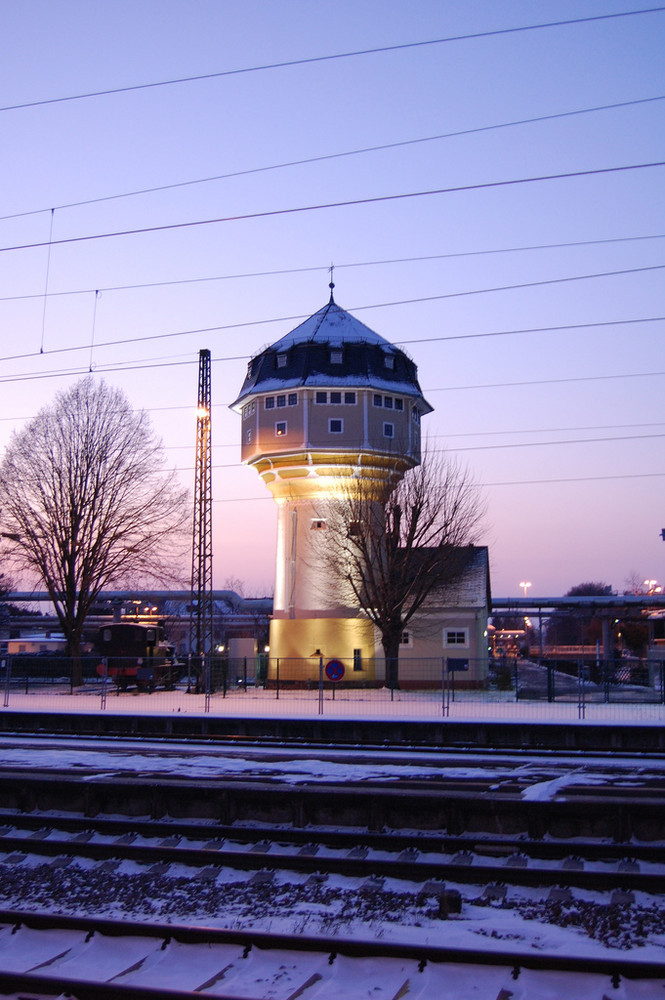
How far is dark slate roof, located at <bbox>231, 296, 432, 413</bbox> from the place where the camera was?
42750mm

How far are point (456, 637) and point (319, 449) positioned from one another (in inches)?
432

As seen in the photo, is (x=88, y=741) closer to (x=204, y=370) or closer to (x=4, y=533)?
(x=204, y=370)

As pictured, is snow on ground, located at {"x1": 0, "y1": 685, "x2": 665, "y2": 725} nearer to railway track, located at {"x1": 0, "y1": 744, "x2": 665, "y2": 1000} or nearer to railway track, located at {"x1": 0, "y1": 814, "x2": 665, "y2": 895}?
railway track, located at {"x1": 0, "y1": 744, "x2": 665, "y2": 1000}

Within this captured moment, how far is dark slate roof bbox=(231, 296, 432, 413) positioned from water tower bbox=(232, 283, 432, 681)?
58mm

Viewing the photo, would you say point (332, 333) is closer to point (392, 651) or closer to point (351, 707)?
point (392, 651)

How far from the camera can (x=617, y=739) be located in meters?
23.3

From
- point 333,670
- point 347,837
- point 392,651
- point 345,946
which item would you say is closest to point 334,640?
point 392,651

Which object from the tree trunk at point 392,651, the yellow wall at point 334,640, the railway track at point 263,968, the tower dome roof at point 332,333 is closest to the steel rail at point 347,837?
the railway track at point 263,968

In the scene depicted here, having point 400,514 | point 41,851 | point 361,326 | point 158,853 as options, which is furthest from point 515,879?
point 361,326

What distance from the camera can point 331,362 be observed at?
142 feet

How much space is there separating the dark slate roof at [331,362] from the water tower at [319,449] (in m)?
0.06

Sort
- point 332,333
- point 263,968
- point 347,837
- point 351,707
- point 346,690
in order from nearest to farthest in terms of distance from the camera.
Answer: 1. point 263,968
2. point 347,837
3. point 351,707
4. point 346,690
5. point 332,333

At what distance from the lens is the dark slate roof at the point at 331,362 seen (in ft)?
140

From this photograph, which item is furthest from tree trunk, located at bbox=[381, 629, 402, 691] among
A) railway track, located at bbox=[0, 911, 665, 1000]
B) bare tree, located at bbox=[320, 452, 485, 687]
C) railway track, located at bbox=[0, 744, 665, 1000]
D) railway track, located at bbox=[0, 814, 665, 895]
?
railway track, located at bbox=[0, 911, 665, 1000]
